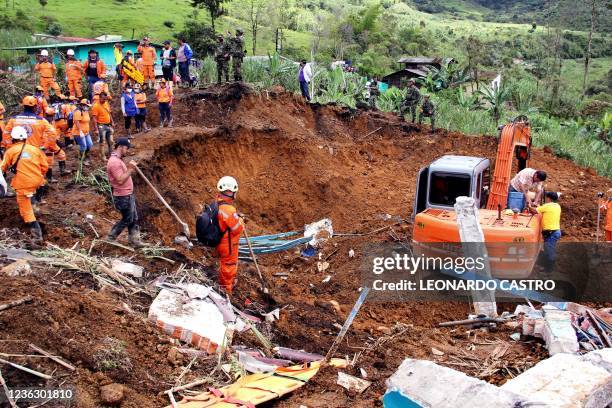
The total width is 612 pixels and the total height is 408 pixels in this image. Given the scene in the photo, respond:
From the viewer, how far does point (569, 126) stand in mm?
23672

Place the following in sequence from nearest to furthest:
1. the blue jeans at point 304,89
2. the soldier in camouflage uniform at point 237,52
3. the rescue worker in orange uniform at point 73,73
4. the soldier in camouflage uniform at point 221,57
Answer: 1. the rescue worker in orange uniform at point 73,73
2. the soldier in camouflage uniform at point 237,52
3. the soldier in camouflage uniform at point 221,57
4. the blue jeans at point 304,89

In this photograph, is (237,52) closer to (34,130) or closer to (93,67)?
(93,67)

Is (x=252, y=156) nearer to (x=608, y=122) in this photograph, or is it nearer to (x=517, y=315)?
(x=517, y=315)

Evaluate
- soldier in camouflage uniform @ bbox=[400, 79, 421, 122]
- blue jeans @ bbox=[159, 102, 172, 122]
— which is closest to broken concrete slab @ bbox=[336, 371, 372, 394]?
blue jeans @ bbox=[159, 102, 172, 122]

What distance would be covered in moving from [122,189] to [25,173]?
136 centimetres

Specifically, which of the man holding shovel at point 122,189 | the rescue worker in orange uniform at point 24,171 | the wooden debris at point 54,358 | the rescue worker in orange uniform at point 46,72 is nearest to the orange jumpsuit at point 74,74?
the rescue worker in orange uniform at point 46,72

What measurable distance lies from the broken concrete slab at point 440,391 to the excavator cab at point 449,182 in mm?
5481

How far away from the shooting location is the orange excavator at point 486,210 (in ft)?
28.8

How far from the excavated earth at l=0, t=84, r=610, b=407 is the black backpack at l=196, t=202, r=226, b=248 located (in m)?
0.84

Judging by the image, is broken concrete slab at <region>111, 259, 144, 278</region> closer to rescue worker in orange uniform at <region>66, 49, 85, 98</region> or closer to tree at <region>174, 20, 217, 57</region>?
rescue worker in orange uniform at <region>66, 49, 85, 98</region>

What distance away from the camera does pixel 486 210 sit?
980 cm

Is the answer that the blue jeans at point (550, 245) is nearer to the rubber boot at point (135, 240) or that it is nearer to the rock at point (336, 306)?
the rock at point (336, 306)

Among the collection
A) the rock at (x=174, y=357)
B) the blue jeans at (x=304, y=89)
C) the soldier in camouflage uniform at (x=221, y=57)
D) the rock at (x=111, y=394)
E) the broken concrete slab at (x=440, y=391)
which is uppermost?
the soldier in camouflage uniform at (x=221, y=57)

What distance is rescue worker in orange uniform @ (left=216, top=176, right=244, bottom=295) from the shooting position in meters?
7.55
